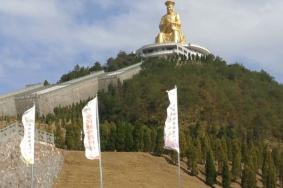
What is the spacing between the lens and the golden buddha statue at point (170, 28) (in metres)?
67.2

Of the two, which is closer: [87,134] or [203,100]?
[87,134]

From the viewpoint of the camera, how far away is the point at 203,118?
4850 centimetres

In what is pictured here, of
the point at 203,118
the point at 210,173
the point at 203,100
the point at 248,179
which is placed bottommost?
the point at 248,179

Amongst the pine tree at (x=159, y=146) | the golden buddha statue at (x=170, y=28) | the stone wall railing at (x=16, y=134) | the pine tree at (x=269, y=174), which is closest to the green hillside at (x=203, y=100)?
the golden buddha statue at (x=170, y=28)

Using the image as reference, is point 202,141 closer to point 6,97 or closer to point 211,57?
point 6,97

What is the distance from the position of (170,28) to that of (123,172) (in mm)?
41301

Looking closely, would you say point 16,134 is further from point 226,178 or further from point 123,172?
point 226,178

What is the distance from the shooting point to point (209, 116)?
159 feet

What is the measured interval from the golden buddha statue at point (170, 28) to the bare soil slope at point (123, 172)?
1452 inches

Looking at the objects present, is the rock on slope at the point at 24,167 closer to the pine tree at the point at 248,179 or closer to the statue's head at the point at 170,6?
the pine tree at the point at 248,179

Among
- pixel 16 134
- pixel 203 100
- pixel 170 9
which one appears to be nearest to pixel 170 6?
pixel 170 9

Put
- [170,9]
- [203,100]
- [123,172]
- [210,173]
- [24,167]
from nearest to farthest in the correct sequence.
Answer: [24,167] < [123,172] < [210,173] < [203,100] < [170,9]

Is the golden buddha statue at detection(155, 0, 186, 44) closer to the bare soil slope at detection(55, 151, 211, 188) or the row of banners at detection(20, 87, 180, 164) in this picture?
the bare soil slope at detection(55, 151, 211, 188)

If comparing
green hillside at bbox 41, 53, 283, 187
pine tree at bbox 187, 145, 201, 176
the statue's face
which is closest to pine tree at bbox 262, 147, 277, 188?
green hillside at bbox 41, 53, 283, 187
